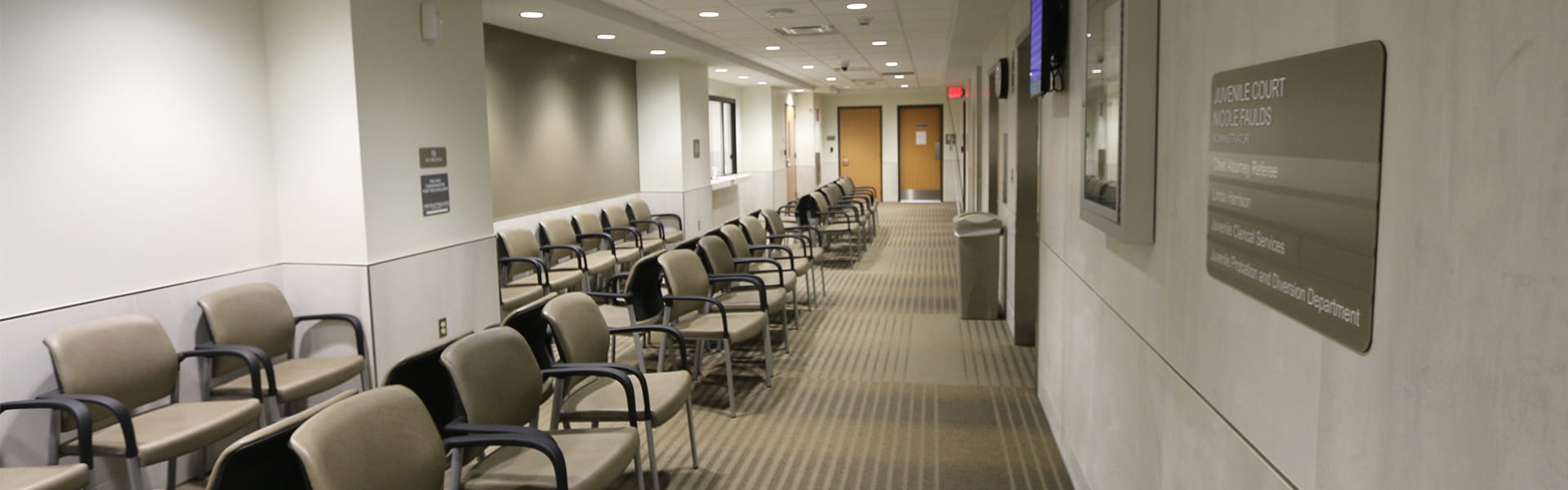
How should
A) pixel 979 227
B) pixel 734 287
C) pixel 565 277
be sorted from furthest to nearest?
pixel 979 227 < pixel 565 277 < pixel 734 287

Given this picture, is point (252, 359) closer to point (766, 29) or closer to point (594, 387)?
point (594, 387)

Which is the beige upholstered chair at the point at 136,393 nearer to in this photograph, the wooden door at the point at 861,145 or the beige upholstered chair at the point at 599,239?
the beige upholstered chair at the point at 599,239

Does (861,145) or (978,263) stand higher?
(861,145)

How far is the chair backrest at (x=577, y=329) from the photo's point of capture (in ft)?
12.0

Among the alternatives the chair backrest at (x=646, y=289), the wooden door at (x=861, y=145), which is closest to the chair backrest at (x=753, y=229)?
the chair backrest at (x=646, y=289)

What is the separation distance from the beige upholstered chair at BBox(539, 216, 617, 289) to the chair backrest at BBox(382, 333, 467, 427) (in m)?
4.10

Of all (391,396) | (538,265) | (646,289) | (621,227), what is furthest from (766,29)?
(391,396)

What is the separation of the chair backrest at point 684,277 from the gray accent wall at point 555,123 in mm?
2394

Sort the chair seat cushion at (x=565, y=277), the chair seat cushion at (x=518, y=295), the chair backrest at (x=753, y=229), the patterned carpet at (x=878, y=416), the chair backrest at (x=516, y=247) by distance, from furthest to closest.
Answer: the chair backrest at (x=753, y=229), the chair backrest at (x=516, y=247), the chair seat cushion at (x=565, y=277), the chair seat cushion at (x=518, y=295), the patterned carpet at (x=878, y=416)

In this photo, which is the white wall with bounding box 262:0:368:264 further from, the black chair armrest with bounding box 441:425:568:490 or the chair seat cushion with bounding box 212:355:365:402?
the black chair armrest with bounding box 441:425:568:490

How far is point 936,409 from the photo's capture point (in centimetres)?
502

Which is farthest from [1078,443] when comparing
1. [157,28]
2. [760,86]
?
[760,86]

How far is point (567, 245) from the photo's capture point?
7570mm

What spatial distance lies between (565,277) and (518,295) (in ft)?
1.84
